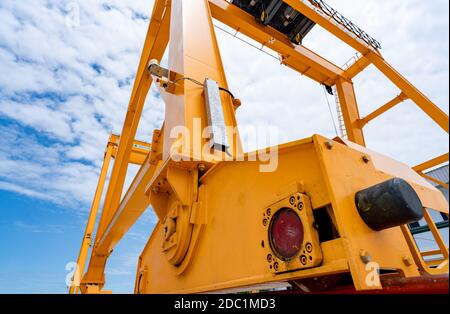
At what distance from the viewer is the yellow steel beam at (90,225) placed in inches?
220

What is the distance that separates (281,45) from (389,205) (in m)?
4.83

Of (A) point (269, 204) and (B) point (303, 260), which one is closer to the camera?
(B) point (303, 260)

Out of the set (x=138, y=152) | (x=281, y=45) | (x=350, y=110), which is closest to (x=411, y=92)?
(x=350, y=110)

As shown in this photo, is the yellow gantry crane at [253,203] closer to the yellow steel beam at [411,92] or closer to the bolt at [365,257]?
the bolt at [365,257]

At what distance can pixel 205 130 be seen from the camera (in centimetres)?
176

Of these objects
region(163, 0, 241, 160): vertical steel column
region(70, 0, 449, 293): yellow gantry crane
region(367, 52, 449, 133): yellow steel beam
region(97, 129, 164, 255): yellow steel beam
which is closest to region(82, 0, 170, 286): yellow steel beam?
region(97, 129, 164, 255): yellow steel beam

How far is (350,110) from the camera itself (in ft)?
17.6

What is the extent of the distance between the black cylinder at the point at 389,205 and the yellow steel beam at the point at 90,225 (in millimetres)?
5954

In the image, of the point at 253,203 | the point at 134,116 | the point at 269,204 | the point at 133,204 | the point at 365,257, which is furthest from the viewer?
the point at 134,116

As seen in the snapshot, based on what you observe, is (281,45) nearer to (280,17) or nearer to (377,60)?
(280,17)

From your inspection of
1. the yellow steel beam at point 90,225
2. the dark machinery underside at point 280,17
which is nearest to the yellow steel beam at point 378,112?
the dark machinery underside at point 280,17

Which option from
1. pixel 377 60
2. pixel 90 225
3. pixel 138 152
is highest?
pixel 377 60

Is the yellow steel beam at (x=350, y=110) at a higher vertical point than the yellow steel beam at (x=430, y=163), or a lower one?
higher
